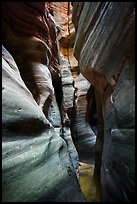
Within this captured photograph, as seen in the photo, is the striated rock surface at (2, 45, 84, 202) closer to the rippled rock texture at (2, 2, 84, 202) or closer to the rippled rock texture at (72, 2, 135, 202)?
the rippled rock texture at (2, 2, 84, 202)

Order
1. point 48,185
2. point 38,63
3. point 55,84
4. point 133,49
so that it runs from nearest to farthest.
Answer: point 48,185 → point 133,49 → point 38,63 → point 55,84

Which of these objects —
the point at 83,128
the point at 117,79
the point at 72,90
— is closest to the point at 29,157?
the point at 117,79

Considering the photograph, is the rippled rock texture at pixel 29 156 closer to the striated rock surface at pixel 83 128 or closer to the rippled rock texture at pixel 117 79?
the rippled rock texture at pixel 117 79

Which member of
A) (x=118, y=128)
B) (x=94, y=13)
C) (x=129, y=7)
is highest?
(x=94, y=13)

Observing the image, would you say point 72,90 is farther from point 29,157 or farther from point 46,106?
point 29,157

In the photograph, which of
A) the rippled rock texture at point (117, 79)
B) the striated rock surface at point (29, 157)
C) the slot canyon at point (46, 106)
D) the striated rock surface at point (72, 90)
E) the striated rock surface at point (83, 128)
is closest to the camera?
the striated rock surface at point (29, 157)

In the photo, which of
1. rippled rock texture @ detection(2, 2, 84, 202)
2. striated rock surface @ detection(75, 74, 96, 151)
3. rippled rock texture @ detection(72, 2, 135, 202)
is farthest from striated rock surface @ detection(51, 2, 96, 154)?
rippled rock texture @ detection(2, 2, 84, 202)

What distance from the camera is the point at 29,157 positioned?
229 centimetres

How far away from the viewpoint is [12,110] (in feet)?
8.15

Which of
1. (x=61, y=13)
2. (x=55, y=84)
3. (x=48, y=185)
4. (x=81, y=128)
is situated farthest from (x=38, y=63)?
(x=61, y=13)

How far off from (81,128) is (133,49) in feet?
29.4

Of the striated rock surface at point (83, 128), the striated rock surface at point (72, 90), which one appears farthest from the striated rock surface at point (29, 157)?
the striated rock surface at point (83, 128)

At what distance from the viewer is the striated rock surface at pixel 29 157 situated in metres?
2.05

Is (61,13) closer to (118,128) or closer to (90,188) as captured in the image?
(90,188)
